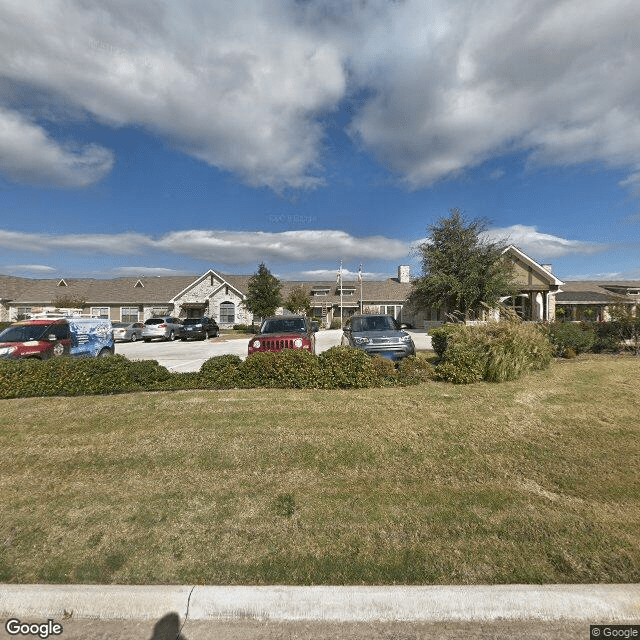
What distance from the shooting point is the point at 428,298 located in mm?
28797

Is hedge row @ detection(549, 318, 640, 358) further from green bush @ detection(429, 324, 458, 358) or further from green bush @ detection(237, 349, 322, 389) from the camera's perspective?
green bush @ detection(237, 349, 322, 389)

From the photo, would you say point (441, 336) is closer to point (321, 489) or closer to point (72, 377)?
point (321, 489)

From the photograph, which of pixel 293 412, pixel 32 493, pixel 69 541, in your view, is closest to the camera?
pixel 69 541

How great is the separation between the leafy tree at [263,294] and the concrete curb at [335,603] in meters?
28.7

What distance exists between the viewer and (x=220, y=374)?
7.17m

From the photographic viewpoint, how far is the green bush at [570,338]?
11.8 metres

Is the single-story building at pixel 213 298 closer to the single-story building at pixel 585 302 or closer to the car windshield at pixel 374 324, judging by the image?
the single-story building at pixel 585 302

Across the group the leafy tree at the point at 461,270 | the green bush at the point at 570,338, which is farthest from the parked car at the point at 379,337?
the leafy tree at the point at 461,270

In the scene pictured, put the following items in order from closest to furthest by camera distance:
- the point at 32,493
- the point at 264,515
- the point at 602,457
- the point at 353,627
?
the point at 353,627, the point at 264,515, the point at 32,493, the point at 602,457

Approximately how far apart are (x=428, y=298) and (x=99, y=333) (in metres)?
23.6

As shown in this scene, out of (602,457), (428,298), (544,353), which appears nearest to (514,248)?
(428,298)

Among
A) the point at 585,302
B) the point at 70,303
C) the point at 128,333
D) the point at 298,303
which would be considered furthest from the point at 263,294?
the point at 585,302

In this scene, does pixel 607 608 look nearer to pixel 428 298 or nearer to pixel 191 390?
pixel 191 390

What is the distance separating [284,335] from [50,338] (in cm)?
639
